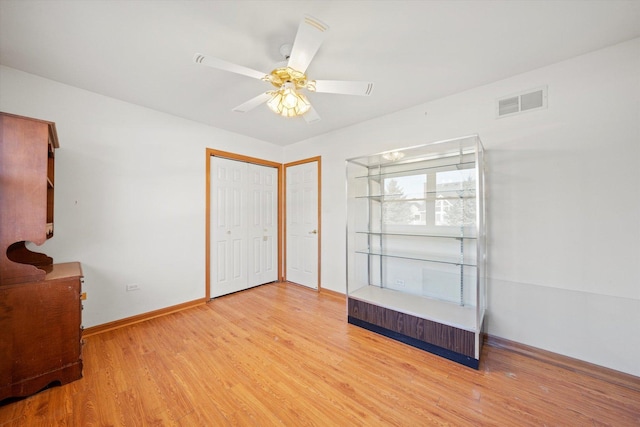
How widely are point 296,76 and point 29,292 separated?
2422 mm

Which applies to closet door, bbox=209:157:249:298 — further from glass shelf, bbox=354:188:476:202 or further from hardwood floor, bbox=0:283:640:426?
glass shelf, bbox=354:188:476:202

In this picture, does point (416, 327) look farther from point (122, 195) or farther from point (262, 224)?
point (122, 195)

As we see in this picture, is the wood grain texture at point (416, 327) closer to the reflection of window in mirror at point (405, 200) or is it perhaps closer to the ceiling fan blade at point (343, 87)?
the reflection of window in mirror at point (405, 200)

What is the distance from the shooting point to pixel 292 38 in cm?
170

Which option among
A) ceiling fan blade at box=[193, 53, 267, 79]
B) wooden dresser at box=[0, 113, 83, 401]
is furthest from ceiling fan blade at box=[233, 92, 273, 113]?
wooden dresser at box=[0, 113, 83, 401]

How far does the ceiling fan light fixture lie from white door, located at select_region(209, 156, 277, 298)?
1.99 meters

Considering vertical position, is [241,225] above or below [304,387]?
above

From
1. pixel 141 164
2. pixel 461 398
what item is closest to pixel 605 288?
pixel 461 398

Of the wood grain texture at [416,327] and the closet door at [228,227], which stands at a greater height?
the closet door at [228,227]

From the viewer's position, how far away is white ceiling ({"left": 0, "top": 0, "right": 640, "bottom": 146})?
4.85 feet

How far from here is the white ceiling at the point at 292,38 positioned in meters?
1.48

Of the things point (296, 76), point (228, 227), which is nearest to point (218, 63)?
point (296, 76)

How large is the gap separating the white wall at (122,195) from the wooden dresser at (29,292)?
0.73 m

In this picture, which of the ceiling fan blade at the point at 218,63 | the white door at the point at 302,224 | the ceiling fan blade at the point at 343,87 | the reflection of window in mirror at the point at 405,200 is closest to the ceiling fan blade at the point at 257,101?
the ceiling fan blade at the point at 218,63
